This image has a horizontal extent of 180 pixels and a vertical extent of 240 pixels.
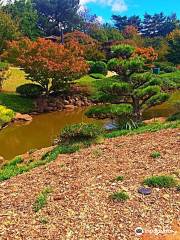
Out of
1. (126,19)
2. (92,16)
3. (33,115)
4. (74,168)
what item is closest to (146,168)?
(74,168)

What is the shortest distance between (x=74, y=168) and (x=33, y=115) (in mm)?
A: 18528

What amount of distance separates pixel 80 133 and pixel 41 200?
16.1 feet

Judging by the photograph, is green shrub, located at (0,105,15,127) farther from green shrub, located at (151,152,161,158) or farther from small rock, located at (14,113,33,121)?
green shrub, located at (151,152,161,158)

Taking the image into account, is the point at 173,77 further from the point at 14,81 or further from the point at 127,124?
the point at 127,124

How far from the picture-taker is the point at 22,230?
6.65 m

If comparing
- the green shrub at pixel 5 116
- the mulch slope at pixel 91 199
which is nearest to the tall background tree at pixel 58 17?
the green shrub at pixel 5 116

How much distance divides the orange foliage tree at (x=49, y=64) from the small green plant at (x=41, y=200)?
813 inches

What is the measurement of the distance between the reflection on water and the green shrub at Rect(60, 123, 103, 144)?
521cm

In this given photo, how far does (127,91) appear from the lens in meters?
17.2

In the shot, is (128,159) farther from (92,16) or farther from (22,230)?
(92,16)

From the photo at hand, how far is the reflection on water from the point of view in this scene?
1905cm

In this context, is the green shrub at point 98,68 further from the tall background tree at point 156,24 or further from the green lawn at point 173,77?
the tall background tree at point 156,24

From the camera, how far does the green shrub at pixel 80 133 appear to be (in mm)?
12344

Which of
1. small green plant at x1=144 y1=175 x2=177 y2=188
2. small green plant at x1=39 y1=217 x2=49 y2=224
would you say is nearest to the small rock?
small green plant at x1=144 y1=175 x2=177 y2=188
